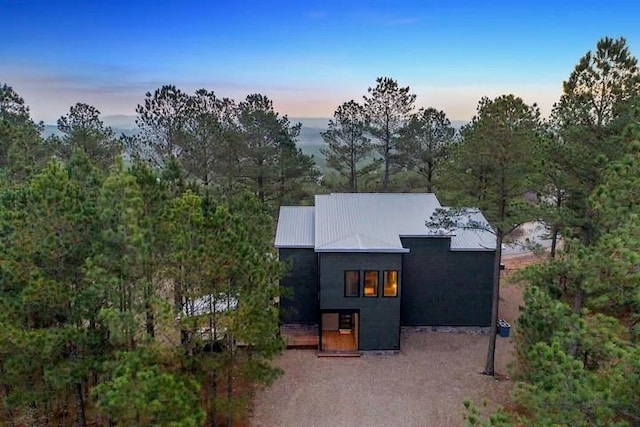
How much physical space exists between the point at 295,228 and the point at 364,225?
9.79 ft

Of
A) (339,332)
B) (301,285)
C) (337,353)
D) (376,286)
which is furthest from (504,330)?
(301,285)

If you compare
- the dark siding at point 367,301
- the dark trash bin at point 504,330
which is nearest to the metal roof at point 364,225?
the dark siding at point 367,301

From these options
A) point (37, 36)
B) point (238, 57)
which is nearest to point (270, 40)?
point (238, 57)

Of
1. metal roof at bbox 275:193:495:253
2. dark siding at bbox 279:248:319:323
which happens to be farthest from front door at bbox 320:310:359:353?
metal roof at bbox 275:193:495:253

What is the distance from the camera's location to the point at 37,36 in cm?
2239

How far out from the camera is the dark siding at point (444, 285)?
17000 millimetres

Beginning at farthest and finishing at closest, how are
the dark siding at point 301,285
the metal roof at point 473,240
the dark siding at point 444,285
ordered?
the dark siding at point 301,285
the dark siding at point 444,285
the metal roof at point 473,240

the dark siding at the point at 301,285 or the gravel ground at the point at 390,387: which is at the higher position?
the dark siding at the point at 301,285

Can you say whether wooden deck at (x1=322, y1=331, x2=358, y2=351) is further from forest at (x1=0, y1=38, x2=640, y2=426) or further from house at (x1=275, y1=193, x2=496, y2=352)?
forest at (x1=0, y1=38, x2=640, y2=426)

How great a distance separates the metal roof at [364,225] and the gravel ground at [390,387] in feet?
12.6

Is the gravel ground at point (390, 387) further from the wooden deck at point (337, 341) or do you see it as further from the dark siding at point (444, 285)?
the dark siding at point (444, 285)

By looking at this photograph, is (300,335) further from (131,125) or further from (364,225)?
(131,125)

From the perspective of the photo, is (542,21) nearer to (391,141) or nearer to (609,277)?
(391,141)

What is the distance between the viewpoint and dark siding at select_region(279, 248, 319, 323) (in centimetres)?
1712
